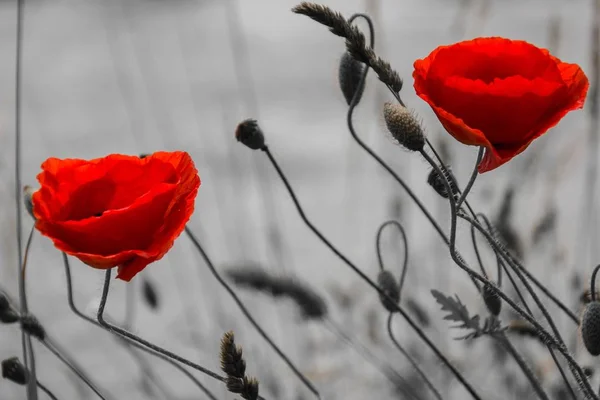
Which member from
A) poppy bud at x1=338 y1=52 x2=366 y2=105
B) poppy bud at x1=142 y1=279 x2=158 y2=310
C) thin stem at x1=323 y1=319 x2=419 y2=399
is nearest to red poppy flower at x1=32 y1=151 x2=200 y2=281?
poppy bud at x1=338 y1=52 x2=366 y2=105

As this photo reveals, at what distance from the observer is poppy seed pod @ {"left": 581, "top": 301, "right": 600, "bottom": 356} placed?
59 cm

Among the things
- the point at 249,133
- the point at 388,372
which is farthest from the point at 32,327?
the point at 388,372

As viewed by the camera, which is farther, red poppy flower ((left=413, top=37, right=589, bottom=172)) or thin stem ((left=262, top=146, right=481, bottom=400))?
thin stem ((left=262, top=146, right=481, bottom=400))

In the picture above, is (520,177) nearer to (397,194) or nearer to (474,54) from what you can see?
(397,194)

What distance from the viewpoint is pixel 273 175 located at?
2.16 meters

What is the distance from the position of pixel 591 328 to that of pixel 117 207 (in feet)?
0.94

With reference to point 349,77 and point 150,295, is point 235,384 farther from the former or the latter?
point 150,295

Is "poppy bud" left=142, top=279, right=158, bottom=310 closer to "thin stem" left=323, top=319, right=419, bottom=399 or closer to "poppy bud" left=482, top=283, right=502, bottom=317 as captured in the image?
"thin stem" left=323, top=319, right=419, bottom=399

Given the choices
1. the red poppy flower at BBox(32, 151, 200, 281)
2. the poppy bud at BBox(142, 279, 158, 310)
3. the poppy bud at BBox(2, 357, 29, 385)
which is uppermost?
the red poppy flower at BBox(32, 151, 200, 281)

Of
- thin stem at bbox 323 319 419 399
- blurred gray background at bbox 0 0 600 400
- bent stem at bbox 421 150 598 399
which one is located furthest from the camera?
blurred gray background at bbox 0 0 600 400

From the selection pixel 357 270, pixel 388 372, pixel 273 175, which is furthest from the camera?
pixel 273 175

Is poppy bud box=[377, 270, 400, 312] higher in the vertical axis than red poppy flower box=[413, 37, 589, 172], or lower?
lower

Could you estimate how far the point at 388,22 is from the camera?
2.58 m

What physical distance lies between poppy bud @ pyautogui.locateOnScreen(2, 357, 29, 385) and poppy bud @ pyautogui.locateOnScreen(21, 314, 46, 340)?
20 mm
